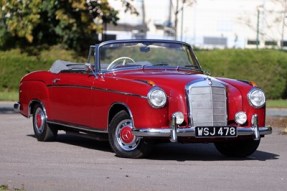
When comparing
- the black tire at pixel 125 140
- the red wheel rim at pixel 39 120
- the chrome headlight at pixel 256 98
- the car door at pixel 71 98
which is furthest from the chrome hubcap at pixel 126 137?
the red wheel rim at pixel 39 120

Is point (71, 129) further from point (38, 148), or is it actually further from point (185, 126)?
point (185, 126)

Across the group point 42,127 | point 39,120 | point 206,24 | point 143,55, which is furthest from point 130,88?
point 206,24

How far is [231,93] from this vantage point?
10.9 m

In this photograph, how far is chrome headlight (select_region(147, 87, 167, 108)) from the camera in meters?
10.4

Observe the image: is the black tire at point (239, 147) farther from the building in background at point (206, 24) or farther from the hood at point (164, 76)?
the building in background at point (206, 24)

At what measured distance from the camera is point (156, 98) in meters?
10.5

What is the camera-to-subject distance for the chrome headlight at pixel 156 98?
1045cm

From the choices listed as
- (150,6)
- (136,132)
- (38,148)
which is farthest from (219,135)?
(150,6)

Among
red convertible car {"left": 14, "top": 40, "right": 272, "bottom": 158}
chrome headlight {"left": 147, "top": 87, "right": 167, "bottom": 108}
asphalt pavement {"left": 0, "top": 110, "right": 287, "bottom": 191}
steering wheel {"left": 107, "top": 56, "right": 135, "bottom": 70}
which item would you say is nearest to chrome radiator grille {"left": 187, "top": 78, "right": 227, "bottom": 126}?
red convertible car {"left": 14, "top": 40, "right": 272, "bottom": 158}

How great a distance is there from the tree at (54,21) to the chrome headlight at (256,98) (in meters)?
18.8

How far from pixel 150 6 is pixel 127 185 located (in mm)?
39361

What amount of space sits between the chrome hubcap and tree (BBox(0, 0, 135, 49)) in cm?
1854

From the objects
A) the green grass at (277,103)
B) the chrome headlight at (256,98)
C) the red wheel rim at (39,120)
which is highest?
the chrome headlight at (256,98)

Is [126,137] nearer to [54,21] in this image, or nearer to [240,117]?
→ [240,117]
